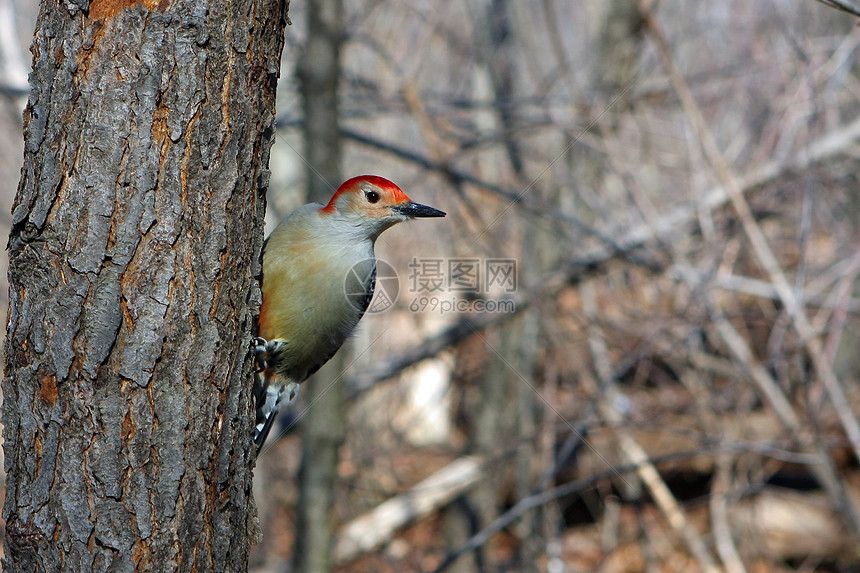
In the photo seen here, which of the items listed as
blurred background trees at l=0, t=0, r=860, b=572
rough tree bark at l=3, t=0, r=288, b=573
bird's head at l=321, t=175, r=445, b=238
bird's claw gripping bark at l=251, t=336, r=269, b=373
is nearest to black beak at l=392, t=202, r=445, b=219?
bird's head at l=321, t=175, r=445, b=238

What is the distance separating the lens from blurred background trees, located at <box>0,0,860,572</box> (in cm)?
466

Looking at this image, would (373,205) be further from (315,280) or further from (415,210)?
(315,280)

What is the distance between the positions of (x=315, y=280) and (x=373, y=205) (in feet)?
1.43

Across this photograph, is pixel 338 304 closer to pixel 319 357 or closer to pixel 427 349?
pixel 319 357

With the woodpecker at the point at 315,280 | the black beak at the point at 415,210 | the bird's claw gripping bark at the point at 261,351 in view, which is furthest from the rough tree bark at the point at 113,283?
the black beak at the point at 415,210

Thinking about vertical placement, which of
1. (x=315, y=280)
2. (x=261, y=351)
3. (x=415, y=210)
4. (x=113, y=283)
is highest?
(x=415, y=210)

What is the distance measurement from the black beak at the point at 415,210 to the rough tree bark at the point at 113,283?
4.29ft

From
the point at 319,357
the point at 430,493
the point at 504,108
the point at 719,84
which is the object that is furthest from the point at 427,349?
the point at 719,84

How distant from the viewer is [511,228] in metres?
6.23

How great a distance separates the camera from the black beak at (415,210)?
2.89 metres

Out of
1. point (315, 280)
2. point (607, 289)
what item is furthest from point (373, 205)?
point (607, 289)

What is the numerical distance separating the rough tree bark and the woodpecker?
2.93ft

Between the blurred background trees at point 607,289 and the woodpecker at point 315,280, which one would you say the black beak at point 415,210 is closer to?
the woodpecker at point 315,280

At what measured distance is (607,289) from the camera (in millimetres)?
5820
